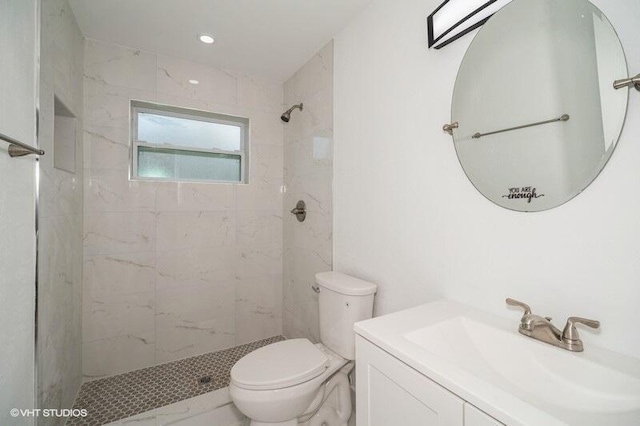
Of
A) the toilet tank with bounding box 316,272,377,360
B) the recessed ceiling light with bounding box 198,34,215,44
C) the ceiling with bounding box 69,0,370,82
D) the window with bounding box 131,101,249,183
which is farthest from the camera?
the window with bounding box 131,101,249,183

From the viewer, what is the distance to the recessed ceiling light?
182 cm

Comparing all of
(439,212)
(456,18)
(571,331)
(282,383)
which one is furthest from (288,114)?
(571,331)

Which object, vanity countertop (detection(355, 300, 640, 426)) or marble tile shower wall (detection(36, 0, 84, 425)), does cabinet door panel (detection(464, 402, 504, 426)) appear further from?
marble tile shower wall (detection(36, 0, 84, 425))

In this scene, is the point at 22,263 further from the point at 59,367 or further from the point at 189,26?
the point at 189,26

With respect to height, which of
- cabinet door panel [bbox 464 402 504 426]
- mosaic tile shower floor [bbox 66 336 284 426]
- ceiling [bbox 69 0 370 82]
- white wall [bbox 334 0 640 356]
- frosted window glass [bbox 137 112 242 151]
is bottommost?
mosaic tile shower floor [bbox 66 336 284 426]

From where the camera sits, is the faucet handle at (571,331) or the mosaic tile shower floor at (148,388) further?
the mosaic tile shower floor at (148,388)

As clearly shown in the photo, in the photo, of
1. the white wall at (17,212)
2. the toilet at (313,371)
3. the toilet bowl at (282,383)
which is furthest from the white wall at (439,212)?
the white wall at (17,212)

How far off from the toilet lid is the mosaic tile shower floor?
2.09 feet

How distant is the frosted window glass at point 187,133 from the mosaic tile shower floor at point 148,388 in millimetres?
1692

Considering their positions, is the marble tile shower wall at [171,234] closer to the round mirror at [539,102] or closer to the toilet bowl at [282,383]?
the toilet bowl at [282,383]

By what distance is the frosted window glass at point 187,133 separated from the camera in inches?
83.3

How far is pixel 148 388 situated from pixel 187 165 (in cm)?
160

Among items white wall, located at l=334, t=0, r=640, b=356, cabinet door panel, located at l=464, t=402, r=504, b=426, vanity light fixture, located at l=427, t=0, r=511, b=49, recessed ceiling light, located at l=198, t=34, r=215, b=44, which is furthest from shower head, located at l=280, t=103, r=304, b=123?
cabinet door panel, located at l=464, t=402, r=504, b=426

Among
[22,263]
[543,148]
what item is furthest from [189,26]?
[543,148]
